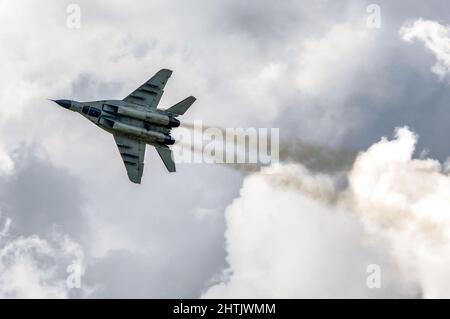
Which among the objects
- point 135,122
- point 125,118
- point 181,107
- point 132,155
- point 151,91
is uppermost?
point 151,91

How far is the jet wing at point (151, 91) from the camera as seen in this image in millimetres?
108188

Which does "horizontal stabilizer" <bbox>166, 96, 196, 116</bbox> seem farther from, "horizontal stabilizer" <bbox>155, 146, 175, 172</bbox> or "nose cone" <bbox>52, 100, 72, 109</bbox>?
"nose cone" <bbox>52, 100, 72, 109</bbox>

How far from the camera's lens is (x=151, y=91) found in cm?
10938

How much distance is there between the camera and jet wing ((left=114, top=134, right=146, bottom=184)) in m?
107

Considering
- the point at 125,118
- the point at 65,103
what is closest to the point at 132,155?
the point at 125,118

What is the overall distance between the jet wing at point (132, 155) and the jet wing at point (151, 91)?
17.9ft

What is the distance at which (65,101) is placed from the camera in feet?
342

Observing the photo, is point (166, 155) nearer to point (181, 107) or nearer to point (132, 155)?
point (132, 155)

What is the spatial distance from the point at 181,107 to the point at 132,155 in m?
9.53

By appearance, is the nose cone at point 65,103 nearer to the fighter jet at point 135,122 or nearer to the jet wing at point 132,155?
the fighter jet at point 135,122

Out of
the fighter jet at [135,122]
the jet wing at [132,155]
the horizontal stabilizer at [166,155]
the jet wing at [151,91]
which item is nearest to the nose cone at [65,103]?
the fighter jet at [135,122]
